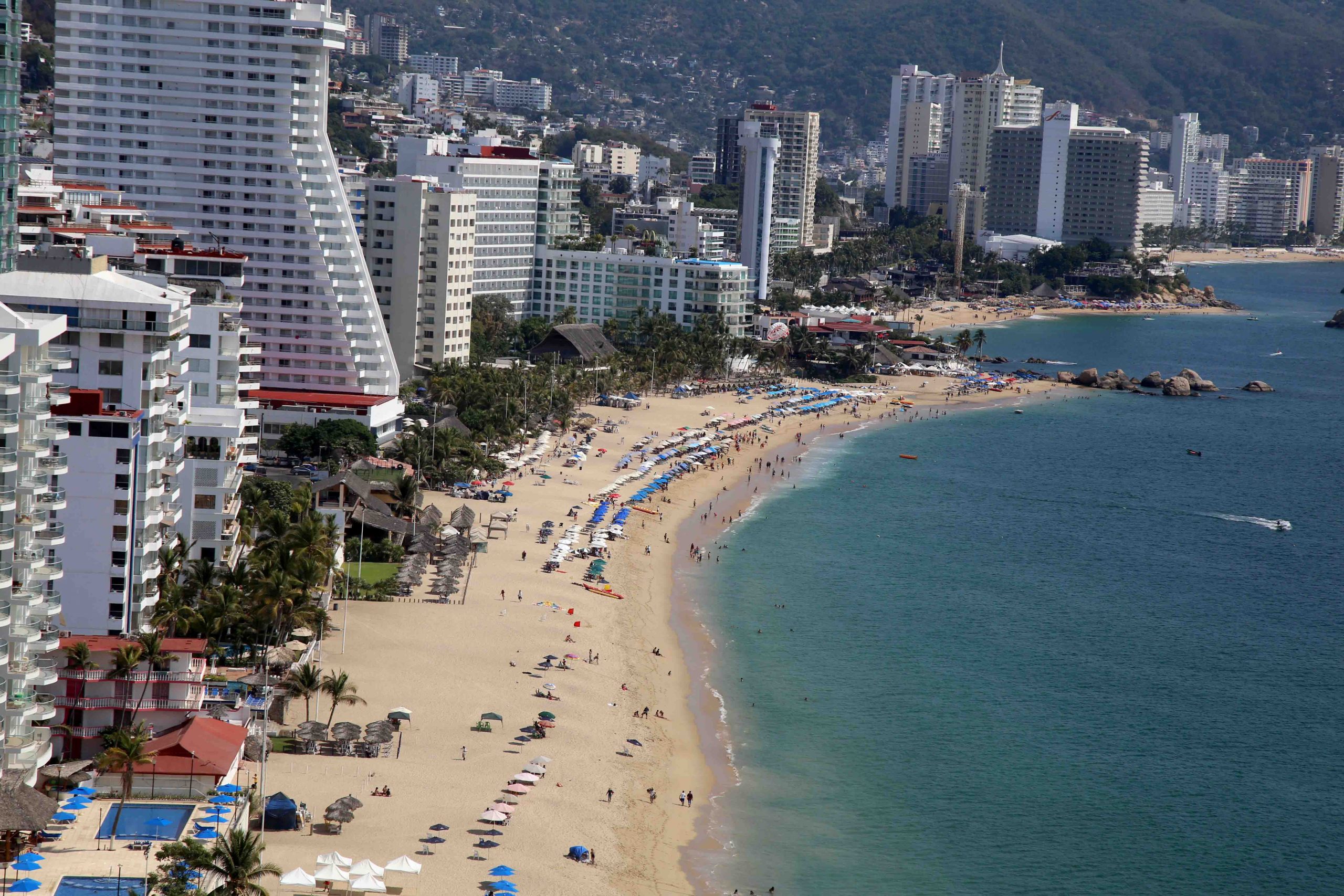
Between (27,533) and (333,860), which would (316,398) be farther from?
(333,860)

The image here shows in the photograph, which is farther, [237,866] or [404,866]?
[404,866]

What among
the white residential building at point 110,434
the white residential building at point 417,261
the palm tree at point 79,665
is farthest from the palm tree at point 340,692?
the white residential building at point 417,261

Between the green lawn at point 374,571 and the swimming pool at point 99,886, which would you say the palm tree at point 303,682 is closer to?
the swimming pool at point 99,886

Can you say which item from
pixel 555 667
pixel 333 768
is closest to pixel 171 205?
pixel 555 667

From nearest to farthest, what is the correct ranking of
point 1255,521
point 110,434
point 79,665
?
point 79,665
point 110,434
point 1255,521

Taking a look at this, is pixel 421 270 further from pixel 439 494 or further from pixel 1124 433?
pixel 1124 433

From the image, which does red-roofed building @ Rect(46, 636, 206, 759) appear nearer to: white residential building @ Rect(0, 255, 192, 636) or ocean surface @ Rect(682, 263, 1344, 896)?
white residential building @ Rect(0, 255, 192, 636)

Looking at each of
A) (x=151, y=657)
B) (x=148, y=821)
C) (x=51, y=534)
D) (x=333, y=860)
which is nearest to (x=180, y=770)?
(x=148, y=821)
